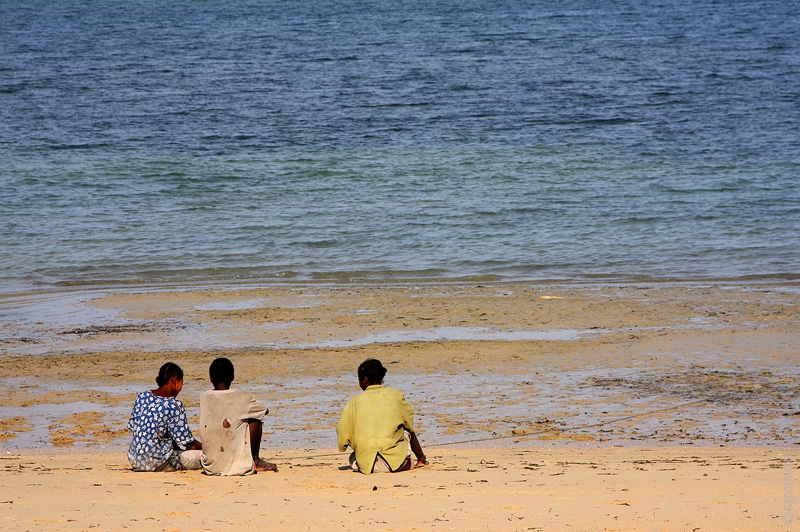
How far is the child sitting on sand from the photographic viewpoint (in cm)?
608

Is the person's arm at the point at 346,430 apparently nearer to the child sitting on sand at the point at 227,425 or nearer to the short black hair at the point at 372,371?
the short black hair at the point at 372,371

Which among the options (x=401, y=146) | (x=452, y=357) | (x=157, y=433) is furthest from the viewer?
(x=401, y=146)

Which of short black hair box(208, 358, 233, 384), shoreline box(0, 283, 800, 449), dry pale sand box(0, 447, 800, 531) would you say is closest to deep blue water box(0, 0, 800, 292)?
shoreline box(0, 283, 800, 449)

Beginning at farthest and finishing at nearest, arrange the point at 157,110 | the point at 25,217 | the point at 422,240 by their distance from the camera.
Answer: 1. the point at 157,110
2. the point at 25,217
3. the point at 422,240

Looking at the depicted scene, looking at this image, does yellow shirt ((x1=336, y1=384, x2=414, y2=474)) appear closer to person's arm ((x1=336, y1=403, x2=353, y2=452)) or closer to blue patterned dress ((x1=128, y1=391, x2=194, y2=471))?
person's arm ((x1=336, y1=403, x2=353, y2=452))

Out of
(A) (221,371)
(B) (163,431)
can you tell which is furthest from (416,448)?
(B) (163,431)

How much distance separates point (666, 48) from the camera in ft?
139

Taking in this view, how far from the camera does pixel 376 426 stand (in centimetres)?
613

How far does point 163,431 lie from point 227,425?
0.49m

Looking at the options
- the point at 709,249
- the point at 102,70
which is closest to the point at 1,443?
the point at 709,249

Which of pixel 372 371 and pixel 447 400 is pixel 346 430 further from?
pixel 447 400

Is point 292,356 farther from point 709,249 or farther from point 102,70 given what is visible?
point 102,70

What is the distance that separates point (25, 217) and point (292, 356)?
12.7 metres

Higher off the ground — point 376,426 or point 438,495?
point 376,426
